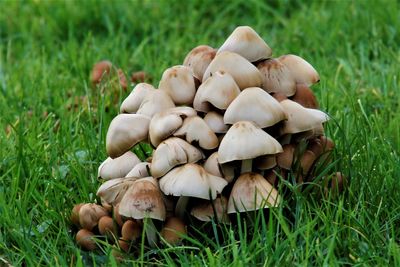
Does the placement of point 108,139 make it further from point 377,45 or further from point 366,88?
point 377,45

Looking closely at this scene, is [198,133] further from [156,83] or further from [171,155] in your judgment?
[156,83]

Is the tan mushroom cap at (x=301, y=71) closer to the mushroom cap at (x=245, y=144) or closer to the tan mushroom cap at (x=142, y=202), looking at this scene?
the mushroom cap at (x=245, y=144)

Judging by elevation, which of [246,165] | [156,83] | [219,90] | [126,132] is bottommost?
[156,83]

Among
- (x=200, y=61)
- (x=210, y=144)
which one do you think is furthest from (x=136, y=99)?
(x=210, y=144)

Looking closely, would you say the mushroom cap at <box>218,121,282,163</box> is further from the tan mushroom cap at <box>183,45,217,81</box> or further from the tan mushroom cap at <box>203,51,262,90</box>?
the tan mushroom cap at <box>183,45,217,81</box>

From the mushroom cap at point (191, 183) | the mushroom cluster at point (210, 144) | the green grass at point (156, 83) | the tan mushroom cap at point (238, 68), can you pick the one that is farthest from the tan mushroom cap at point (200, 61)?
the green grass at point (156, 83)

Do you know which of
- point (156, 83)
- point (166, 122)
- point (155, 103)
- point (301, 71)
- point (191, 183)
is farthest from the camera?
point (156, 83)
